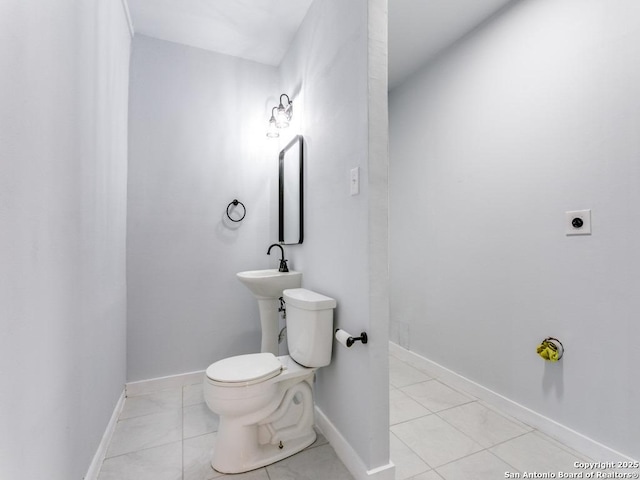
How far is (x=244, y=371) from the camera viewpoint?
149 centimetres

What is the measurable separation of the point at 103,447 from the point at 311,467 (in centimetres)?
103

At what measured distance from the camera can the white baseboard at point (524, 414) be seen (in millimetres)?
1469

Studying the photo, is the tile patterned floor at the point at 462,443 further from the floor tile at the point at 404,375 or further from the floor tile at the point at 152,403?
the floor tile at the point at 152,403

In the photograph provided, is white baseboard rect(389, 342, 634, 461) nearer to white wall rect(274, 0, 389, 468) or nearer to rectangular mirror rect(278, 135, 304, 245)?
white wall rect(274, 0, 389, 468)

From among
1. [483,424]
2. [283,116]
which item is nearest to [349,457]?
[483,424]

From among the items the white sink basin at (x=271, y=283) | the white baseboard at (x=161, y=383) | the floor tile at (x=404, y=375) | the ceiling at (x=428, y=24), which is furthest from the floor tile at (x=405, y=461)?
the ceiling at (x=428, y=24)

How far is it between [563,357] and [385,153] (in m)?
1.42

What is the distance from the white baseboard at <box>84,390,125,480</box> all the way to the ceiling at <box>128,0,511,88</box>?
2507 millimetres

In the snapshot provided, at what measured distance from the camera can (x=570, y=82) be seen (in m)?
1.60

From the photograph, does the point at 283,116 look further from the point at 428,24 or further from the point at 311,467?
the point at 311,467

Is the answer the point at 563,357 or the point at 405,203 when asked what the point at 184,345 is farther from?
the point at 563,357

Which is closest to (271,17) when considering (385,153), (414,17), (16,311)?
(414,17)

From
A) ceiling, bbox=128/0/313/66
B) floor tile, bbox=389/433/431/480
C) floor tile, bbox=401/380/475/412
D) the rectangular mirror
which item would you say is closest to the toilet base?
floor tile, bbox=389/433/431/480

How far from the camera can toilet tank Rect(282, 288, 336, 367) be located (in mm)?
1575
